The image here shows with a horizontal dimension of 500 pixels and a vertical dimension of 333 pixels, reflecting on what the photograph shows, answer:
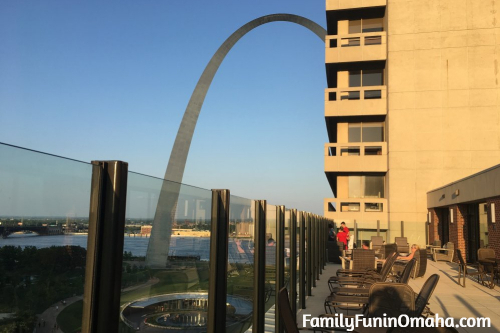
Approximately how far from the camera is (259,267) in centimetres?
536

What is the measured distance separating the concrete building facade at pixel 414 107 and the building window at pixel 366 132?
75 cm

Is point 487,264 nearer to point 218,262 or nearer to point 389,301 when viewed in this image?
point 389,301

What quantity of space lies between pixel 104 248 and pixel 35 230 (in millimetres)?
400

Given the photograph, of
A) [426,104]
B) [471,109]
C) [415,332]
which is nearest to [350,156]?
[426,104]

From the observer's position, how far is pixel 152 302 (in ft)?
8.22

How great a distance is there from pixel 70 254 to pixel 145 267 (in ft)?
2.01

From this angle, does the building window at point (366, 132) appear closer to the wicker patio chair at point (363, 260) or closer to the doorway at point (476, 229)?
the doorway at point (476, 229)

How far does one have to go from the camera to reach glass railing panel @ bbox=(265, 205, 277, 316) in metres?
5.94

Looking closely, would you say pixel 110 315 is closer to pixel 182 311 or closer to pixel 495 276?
pixel 182 311

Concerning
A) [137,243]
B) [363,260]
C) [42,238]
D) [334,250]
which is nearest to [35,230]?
[42,238]

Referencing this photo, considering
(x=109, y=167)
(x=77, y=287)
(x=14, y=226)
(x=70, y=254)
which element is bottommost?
(x=77, y=287)

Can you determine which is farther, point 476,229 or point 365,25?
point 365,25

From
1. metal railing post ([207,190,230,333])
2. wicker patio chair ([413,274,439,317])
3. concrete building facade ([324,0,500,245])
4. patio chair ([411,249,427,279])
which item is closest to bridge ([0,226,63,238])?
metal railing post ([207,190,230,333])

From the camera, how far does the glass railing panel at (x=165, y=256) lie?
226 cm
